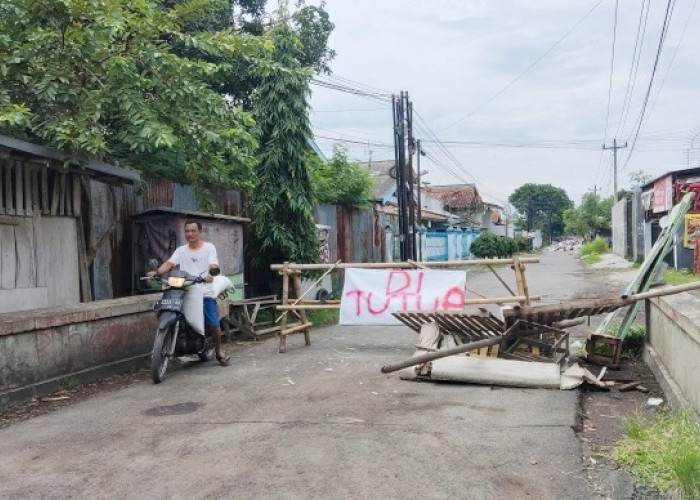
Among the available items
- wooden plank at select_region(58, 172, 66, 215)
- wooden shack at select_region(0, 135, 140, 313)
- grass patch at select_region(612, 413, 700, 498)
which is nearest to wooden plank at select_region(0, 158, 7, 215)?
wooden shack at select_region(0, 135, 140, 313)

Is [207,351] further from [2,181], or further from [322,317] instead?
[322,317]

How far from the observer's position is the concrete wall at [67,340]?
568 centimetres

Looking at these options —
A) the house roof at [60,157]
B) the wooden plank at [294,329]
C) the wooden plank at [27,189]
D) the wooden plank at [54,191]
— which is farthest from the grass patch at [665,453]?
the wooden plank at [54,191]

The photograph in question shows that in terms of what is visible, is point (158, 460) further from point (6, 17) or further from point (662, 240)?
point (662, 240)

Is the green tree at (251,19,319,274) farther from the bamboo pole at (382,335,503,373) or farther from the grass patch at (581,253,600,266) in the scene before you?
the grass patch at (581,253,600,266)

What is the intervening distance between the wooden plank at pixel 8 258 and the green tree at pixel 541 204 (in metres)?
106

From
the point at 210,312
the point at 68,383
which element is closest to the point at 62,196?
the point at 210,312

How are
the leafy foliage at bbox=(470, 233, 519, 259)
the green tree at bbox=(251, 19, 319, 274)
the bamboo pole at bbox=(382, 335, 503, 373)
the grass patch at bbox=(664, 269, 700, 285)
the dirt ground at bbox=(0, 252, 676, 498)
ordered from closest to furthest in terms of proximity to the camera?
the dirt ground at bbox=(0, 252, 676, 498), the bamboo pole at bbox=(382, 335, 503, 373), the green tree at bbox=(251, 19, 319, 274), the grass patch at bbox=(664, 269, 700, 285), the leafy foliage at bbox=(470, 233, 519, 259)

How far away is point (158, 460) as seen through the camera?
4.12m

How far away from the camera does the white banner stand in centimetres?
766

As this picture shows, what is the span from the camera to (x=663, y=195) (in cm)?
2147

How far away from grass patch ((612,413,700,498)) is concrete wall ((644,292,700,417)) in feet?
0.83

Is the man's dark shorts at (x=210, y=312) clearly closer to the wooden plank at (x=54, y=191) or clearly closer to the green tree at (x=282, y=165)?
the wooden plank at (x=54, y=191)

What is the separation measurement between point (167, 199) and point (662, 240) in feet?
22.8
